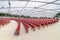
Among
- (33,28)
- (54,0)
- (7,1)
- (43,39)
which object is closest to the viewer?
(43,39)

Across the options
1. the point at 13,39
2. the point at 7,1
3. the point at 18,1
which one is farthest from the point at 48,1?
the point at 13,39

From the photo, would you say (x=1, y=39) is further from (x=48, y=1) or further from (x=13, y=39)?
(x=48, y=1)

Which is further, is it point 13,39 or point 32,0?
point 32,0

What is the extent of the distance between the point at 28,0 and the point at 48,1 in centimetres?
236

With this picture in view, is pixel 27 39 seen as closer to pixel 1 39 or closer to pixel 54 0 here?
pixel 1 39

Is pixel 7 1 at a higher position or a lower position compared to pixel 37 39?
lower

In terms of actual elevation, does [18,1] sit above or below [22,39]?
below

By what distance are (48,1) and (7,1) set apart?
16.1 ft

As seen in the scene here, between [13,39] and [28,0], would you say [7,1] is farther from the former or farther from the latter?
[13,39]

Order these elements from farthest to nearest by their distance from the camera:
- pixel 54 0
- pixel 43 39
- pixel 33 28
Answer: pixel 54 0 < pixel 33 28 < pixel 43 39

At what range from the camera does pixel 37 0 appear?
17.8 meters

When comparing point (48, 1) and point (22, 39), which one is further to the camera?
point (48, 1)

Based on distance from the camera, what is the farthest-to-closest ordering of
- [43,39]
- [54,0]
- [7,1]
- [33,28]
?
1. [7,1]
2. [54,0]
3. [33,28]
4. [43,39]

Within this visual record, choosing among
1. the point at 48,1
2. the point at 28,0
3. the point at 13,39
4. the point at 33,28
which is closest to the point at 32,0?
A: the point at 28,0
